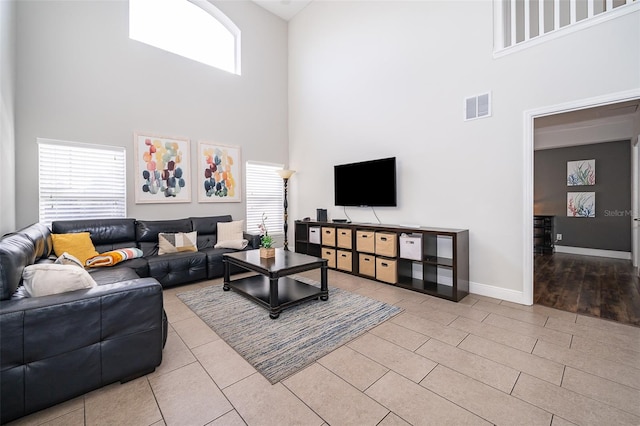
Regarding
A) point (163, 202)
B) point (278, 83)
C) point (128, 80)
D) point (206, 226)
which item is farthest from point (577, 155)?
point (128, 80)

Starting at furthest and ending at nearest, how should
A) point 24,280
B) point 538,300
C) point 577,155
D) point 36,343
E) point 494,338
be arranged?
point 577,155
point 538,300
point 494,338
point 24,280
point 36,343

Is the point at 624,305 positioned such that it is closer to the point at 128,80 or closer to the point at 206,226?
the point at 206,226

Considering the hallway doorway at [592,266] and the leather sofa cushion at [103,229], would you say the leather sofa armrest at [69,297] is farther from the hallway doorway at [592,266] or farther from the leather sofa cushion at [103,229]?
the hallway doorway at [592,266]

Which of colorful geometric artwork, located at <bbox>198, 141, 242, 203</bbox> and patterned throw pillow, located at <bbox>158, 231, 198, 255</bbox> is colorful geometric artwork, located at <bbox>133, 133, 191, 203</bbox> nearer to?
colorful geometric artwork, located at <bbox>198, 141, 242, 203</bbox>

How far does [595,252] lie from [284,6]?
27.1ft

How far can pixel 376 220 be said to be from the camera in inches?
180

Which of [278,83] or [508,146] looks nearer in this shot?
[508,146]

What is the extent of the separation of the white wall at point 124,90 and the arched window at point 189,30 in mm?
193

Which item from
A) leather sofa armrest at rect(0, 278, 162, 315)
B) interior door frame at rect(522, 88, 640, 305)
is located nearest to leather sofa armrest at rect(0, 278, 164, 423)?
leather sofa armrest at rect(0, 278, 162, 315)

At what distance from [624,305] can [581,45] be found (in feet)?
9.13

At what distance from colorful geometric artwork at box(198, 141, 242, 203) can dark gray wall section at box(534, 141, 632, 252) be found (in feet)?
22.5

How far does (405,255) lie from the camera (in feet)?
12.1

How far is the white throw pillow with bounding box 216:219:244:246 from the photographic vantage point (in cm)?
465

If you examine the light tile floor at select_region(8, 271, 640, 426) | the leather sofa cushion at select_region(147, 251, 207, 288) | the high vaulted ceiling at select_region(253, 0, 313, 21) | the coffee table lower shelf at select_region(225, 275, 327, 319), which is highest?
the high vaulted ceiling at select_region(253, 0, 313, 21)
